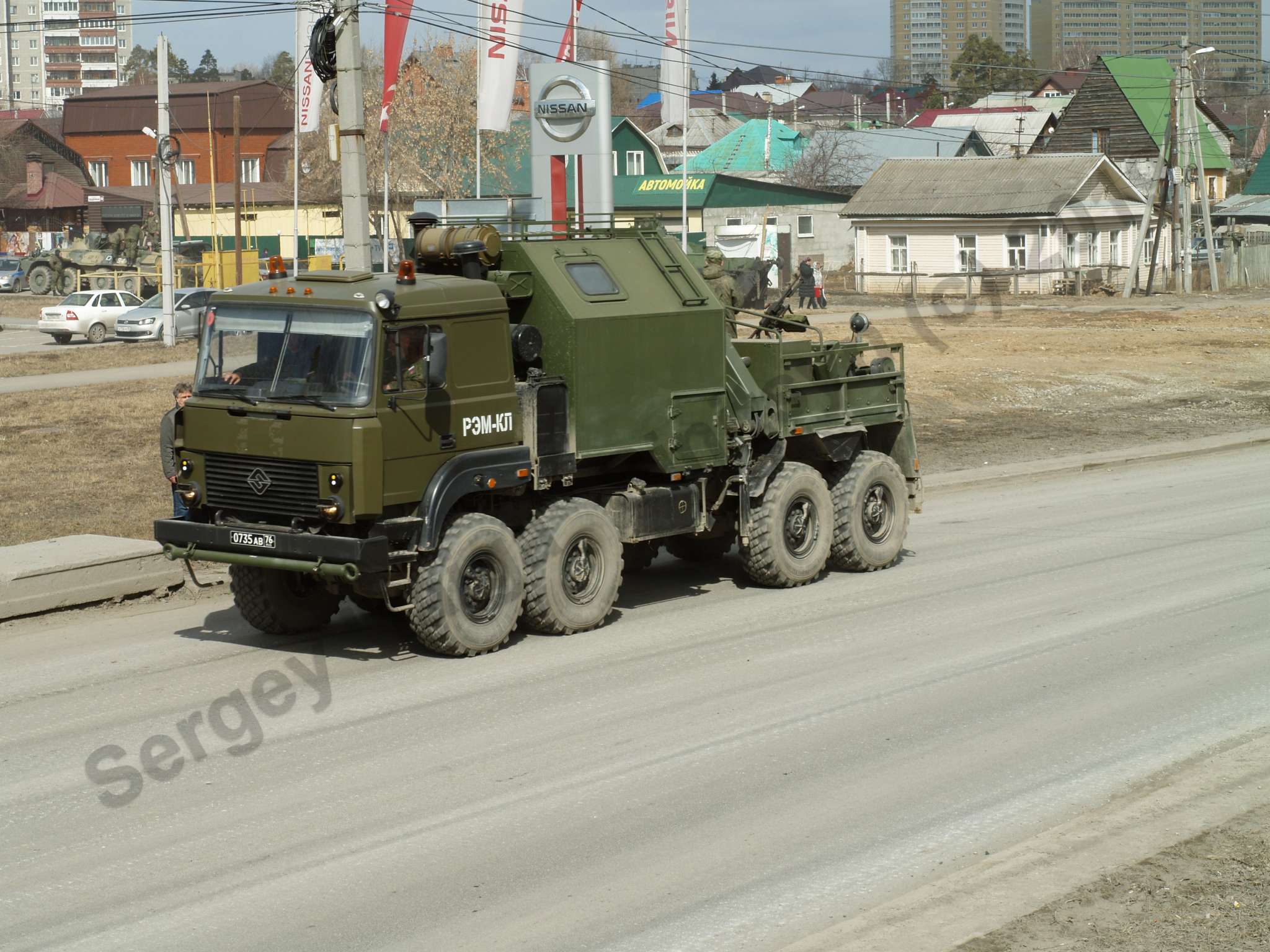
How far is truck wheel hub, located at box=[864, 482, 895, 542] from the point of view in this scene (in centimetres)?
1390

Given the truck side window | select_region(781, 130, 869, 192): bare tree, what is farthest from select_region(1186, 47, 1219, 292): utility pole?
the truck side window

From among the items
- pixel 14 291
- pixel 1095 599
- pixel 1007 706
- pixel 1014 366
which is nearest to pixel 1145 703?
pixel 1007 706

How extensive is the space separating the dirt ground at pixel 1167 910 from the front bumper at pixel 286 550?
5272 millimetres

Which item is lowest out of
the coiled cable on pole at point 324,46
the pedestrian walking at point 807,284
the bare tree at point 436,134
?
the pedestrian walking at point 807,284

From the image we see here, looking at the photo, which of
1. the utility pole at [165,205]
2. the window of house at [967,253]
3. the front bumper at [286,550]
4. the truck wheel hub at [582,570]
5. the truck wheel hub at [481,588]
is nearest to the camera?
the front bumper at [286,550]

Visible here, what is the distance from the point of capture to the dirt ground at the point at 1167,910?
227 inches

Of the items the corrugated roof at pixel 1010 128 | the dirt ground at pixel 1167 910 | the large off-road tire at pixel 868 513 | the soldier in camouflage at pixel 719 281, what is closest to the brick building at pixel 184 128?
the corrugated roof at pixel 1010 128

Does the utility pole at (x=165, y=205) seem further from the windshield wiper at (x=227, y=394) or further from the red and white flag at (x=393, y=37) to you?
the windshield wiper at (x=227, y=394)

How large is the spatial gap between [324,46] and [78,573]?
833 cm

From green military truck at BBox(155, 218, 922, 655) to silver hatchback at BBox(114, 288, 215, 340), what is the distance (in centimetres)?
3008

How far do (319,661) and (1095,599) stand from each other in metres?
6.01

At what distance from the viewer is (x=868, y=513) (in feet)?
45.6

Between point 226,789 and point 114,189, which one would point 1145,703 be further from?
point 114,189

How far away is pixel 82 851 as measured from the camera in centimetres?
709
